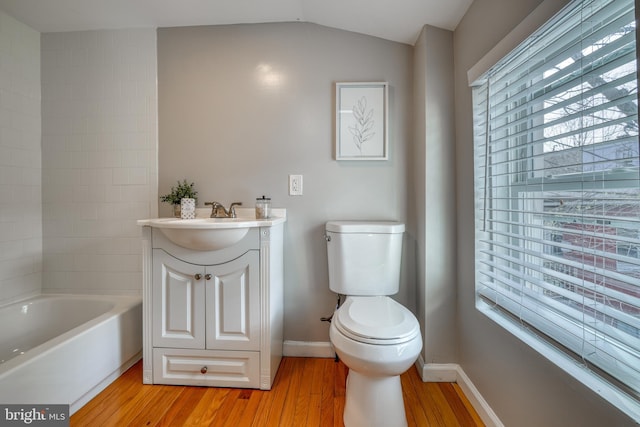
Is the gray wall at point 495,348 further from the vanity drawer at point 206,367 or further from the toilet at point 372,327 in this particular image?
the vanity drawer at point 206,367

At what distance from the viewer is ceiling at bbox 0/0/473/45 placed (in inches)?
57.0

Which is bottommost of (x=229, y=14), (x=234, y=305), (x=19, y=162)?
(x=234, y=305)

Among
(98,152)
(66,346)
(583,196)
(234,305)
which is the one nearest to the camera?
(583,196)

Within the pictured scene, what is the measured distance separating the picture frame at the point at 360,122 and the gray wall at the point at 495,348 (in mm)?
423

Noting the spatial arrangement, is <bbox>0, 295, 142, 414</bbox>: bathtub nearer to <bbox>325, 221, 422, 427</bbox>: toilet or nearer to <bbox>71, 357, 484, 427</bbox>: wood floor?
<bbox>71, 357, 484, 427</bbox>: wood floor

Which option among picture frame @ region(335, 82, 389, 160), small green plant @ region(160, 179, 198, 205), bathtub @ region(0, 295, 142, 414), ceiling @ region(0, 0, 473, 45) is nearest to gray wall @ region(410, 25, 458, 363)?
ceiling @ region(0, 0, 473, 45)

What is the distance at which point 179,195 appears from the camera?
1.68 meters

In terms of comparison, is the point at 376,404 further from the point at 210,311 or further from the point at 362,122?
the point at 362,122

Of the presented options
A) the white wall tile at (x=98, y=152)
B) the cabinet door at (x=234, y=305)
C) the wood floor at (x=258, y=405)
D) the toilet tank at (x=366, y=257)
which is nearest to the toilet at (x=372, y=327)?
the toilet tank at (x=366, y=257)

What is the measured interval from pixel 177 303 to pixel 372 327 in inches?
39.1

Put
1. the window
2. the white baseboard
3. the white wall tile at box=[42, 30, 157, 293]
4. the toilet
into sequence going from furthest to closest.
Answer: the white wall tile at box=[42, 30, 157, 293] < the white baseboard < the toilet < the window

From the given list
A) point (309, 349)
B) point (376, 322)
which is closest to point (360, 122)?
point (376, 322)

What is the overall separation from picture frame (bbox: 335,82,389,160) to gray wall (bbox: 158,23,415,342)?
0.16 feet

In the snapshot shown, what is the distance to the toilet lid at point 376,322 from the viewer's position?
1.05 metres
